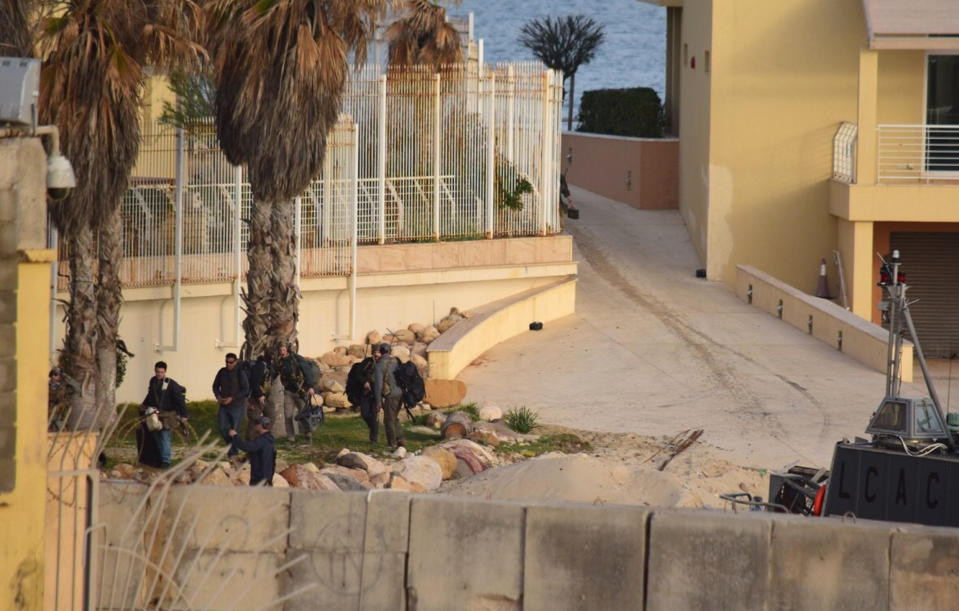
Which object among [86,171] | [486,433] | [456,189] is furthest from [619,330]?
[86,171]

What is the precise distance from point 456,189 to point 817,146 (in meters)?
7.68

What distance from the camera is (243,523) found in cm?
839

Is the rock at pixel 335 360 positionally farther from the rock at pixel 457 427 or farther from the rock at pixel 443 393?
the rock at pixel 457 427

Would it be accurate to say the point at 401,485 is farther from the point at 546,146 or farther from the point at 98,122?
the point at 546,146

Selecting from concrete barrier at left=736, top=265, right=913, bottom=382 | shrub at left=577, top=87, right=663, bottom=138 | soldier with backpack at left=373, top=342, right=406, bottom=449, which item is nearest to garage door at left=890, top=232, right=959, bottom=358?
concrete barrier at left=736, top=265, right=913, bottom=382

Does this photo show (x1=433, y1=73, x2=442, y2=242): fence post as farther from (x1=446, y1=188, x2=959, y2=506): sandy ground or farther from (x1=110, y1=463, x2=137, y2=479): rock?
(x1=110, y1=463, x2=137, y2=479): rock

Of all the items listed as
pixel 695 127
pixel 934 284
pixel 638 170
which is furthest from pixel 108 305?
pixel 638 170

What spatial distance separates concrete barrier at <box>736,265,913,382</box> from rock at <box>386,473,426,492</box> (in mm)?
8458

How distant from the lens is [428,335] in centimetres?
2205

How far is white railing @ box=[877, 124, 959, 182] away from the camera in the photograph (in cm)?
2661

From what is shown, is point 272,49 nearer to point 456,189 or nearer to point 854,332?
point 456,189

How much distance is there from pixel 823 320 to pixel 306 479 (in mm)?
11280

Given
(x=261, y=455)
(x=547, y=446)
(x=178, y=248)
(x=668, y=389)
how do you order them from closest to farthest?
(x=261, y=455) → (x=547, y=446) → (x=178, y=248) → (x=668, y=389)

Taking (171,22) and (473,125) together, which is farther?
(473,125)
